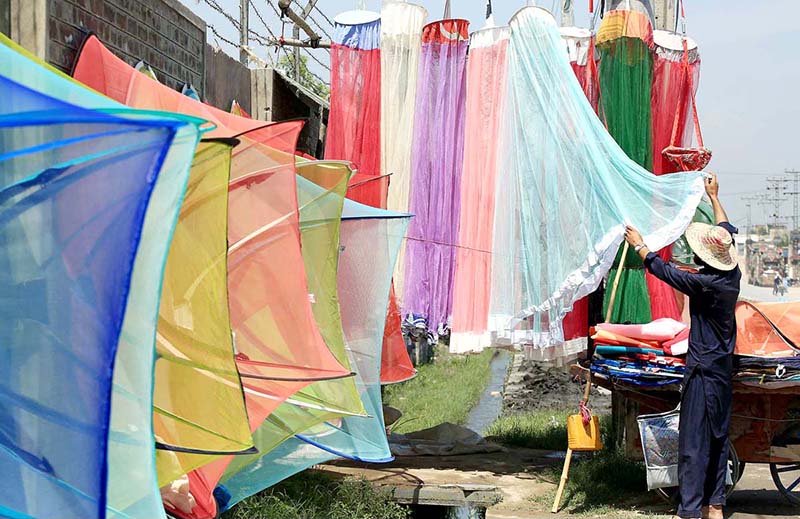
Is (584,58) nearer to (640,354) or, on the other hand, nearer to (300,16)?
(640,354)

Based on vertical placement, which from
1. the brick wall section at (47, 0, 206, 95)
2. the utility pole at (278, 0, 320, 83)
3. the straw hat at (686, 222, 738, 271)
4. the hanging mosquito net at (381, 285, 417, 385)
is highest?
the utility pole at (278, 0, 320, 83)

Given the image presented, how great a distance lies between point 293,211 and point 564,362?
2.66 m

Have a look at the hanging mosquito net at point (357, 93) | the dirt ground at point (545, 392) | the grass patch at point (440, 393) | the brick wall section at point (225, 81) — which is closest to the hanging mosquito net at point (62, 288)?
the hanging mosquito net at point (357, 93)

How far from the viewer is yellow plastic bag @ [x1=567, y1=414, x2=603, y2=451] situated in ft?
20.7

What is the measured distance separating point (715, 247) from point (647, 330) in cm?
70

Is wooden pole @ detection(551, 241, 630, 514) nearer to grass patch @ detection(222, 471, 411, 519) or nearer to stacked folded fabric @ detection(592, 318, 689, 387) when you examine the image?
stacked folded fabric @ detection(592, 318, 689, 387)

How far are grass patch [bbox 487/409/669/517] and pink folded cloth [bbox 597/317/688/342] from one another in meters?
1.15

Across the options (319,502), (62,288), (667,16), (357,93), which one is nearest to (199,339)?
(62,288)

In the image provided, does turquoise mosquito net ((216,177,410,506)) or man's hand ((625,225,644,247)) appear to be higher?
man's hand ((625,225,644,247))

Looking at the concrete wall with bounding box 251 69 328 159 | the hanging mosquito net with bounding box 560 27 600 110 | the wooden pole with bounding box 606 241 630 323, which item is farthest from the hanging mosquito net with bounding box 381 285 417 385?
the hanging mosquito net with bounding box 560 27 600 110

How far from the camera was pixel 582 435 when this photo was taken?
20.7ft

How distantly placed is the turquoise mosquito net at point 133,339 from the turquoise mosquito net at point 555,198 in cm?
354

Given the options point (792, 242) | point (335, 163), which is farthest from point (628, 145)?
point (792, 242)

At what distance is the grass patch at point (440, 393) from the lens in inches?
432
